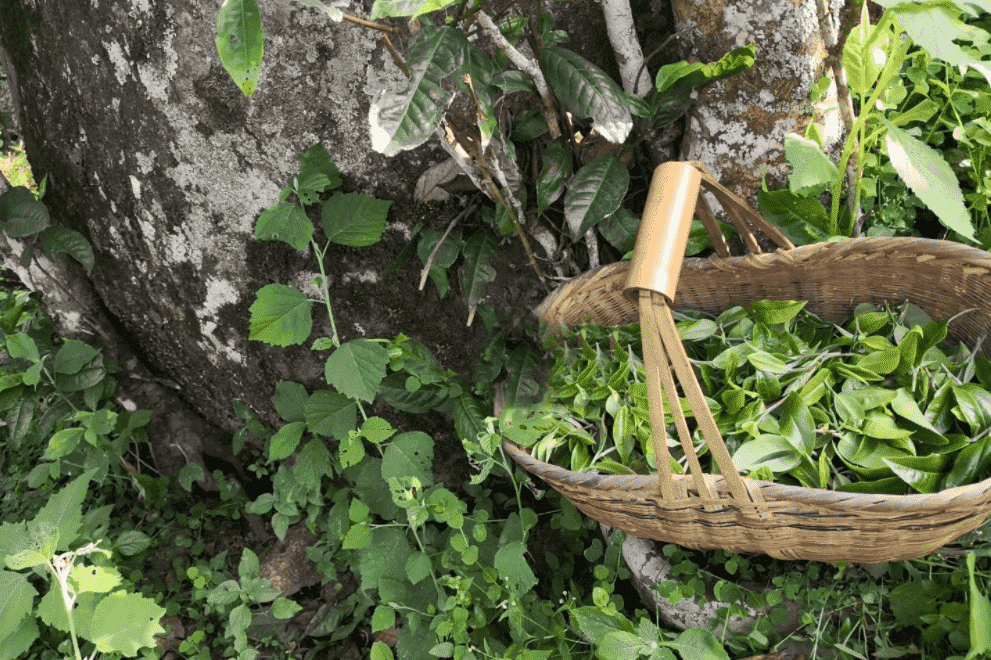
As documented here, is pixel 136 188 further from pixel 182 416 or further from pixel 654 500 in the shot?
pixel 654 500

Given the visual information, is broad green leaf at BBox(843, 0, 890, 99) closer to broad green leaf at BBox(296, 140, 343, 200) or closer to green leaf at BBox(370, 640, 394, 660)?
broad green leaf at BBox(296, 140, 343, 200)

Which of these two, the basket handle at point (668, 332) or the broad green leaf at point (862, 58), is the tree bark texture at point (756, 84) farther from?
the basket handle at point (668, 332)

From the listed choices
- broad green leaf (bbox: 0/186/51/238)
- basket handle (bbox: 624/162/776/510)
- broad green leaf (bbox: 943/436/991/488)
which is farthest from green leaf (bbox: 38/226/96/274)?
broad green leaf (bbox: 943/436/991/488)

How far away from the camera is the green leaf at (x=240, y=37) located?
3.63ft

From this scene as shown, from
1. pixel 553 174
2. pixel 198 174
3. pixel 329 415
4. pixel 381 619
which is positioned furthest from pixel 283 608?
pixel 553 174

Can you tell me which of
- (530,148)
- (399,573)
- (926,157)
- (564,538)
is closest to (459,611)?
(399,573)

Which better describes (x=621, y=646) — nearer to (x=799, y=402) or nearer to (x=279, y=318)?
(x=799, y=402)

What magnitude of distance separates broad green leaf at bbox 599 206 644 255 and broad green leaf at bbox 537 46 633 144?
264 millimetres

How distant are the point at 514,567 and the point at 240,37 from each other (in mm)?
1109

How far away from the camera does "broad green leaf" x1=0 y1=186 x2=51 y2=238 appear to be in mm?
1979

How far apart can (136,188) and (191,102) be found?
1.13 ft

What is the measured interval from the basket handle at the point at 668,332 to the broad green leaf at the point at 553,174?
0.41 metres

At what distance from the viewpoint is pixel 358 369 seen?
1586 millimetres

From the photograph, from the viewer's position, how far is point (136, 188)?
6.21 ft
